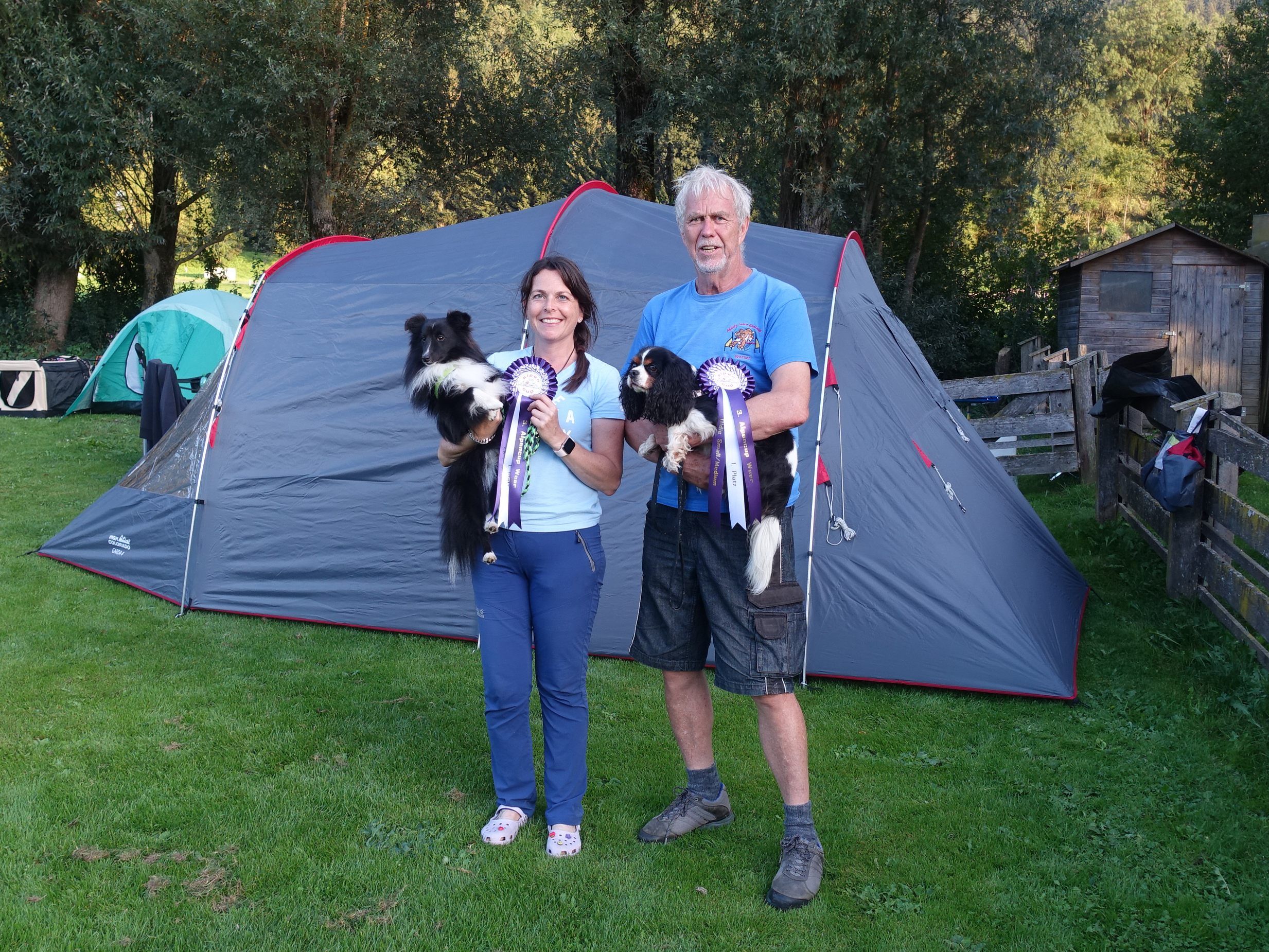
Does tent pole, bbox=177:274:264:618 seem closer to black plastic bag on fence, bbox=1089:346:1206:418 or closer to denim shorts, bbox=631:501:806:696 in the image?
denim shorts, bbox=631:501:806:696

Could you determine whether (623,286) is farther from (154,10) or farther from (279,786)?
(154,10)

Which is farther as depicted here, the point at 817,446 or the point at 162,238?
the point at 162,238

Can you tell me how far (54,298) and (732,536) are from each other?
688 inches

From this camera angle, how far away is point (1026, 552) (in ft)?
15.7

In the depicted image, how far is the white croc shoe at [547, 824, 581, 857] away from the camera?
9.21 feet

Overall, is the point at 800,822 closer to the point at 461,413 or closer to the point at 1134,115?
the point at 461,413

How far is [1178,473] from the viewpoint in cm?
465

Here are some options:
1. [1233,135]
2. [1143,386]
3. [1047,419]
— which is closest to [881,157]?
[1233,135]

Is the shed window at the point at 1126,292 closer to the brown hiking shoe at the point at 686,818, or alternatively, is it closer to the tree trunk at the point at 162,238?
the brown hiking shoe at the point at 686,818

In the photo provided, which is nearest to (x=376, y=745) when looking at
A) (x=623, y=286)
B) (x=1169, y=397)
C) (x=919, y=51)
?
(x=623, y=286)

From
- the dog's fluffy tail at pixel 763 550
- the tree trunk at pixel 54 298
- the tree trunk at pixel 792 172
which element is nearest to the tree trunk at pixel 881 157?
the tree trunk at pixel 792 172

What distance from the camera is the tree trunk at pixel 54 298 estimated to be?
16359 mm

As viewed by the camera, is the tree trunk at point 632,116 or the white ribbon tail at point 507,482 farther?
the tree trunk at point 632,116

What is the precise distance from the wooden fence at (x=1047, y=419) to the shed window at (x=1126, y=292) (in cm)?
543
